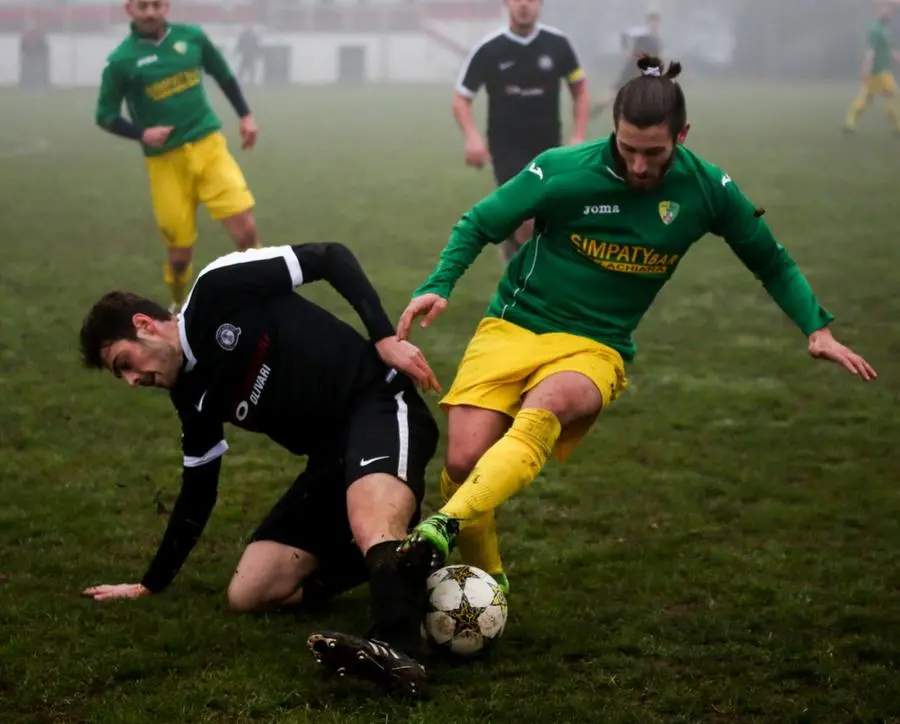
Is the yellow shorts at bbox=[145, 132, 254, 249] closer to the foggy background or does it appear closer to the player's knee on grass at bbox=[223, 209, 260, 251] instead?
the player's knee on grass at bbox=[223, 209, 260, 251]

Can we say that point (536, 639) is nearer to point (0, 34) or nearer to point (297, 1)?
point (0, 34)

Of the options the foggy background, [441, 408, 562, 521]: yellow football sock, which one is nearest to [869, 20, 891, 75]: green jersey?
[441, 408, 562, 521]: yellow football sock

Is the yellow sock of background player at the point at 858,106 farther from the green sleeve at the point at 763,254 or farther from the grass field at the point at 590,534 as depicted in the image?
the green sleeve at the point at 763,254

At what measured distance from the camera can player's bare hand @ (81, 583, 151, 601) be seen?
5215 mm

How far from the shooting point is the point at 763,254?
202 inches

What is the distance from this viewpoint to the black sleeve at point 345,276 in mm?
4895

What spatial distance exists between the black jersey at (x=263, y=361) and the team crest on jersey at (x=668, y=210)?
1079 mm

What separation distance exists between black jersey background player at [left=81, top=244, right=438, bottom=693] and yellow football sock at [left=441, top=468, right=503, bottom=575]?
23cm

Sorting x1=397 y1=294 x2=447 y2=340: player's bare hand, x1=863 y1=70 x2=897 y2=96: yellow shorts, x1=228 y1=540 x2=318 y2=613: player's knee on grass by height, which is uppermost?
x1=397 y1=294 x2=447 y2=340: player's bare hand

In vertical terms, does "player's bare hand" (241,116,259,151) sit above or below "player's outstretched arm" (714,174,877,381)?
below

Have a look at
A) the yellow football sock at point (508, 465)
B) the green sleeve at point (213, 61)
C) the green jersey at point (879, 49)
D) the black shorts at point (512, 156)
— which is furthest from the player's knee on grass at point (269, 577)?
the green jersey at point (879, 49)

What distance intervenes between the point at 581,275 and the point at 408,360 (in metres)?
A: 0.79

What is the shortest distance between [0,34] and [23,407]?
51.7m

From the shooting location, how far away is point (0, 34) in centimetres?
5541
